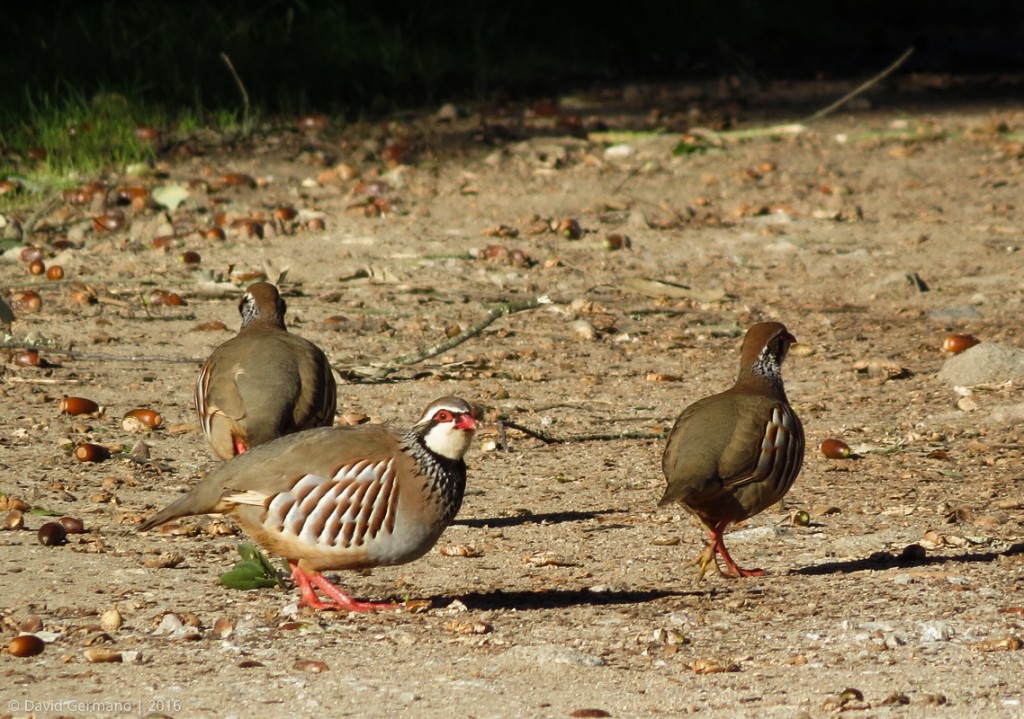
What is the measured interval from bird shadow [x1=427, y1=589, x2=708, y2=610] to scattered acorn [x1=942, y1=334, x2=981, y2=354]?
3.16 meters

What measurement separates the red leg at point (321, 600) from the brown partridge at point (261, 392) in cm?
72

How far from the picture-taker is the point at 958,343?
742 cm

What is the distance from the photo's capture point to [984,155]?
11.4 m

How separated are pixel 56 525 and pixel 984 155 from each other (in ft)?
27.1

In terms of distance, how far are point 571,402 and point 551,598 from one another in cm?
228

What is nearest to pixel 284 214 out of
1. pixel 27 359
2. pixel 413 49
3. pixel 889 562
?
pixel 27 359

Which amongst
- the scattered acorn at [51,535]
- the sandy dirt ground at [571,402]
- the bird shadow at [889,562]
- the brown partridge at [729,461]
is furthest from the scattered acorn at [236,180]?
the bird shadow at [889,562]

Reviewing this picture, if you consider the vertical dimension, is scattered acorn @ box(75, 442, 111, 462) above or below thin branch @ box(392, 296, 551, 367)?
below

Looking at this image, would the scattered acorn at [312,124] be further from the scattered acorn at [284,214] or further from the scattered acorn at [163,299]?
the scattered acorn at [163,299]

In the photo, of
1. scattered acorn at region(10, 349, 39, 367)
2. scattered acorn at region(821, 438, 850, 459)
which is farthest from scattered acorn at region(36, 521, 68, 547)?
scattered acorn at region(821, 438, 850, 459)

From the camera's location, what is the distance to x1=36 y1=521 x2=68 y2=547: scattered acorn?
4.88 m

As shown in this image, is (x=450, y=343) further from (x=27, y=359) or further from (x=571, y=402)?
(x=27, y=359)

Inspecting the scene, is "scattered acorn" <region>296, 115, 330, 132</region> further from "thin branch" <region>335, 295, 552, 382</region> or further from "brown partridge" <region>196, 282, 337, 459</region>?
"brown partridge" <region>196, 282, 337, 459</region>

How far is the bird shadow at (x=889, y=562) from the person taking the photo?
4.91 m
